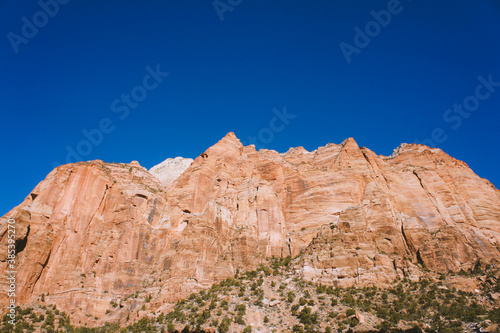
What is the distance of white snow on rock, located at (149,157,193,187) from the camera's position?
147525mm

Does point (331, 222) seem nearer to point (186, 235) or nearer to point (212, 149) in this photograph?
point (186, 235)

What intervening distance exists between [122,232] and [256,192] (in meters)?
28.1

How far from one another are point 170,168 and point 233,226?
93.3 meters

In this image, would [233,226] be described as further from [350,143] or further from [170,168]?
[170,168]

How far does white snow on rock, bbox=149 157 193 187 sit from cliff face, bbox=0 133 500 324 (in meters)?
63.2

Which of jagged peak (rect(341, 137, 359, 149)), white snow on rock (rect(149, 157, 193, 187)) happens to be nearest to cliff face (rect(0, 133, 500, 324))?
jagged peak (rect(341, 137, 359, 149))

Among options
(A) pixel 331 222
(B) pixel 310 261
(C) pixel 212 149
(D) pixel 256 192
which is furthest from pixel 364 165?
(C) pixel 212 149

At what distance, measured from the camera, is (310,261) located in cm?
Result: 5938

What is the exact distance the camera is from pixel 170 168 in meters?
158

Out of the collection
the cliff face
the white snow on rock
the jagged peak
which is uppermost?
the white snow on rock

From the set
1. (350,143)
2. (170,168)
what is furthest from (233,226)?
(170,168)

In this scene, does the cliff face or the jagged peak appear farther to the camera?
the jagged peak

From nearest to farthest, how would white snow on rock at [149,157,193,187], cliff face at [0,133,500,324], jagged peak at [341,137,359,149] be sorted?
cliff face at [0,133,500,324]
jagged peak at [341,137,359,149]
white snow on rock at [149,157,193,187]

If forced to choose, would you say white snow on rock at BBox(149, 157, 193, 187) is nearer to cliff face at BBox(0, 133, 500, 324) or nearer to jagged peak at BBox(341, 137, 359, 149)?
cliff face at BBox(0, 133, 500, 324)
